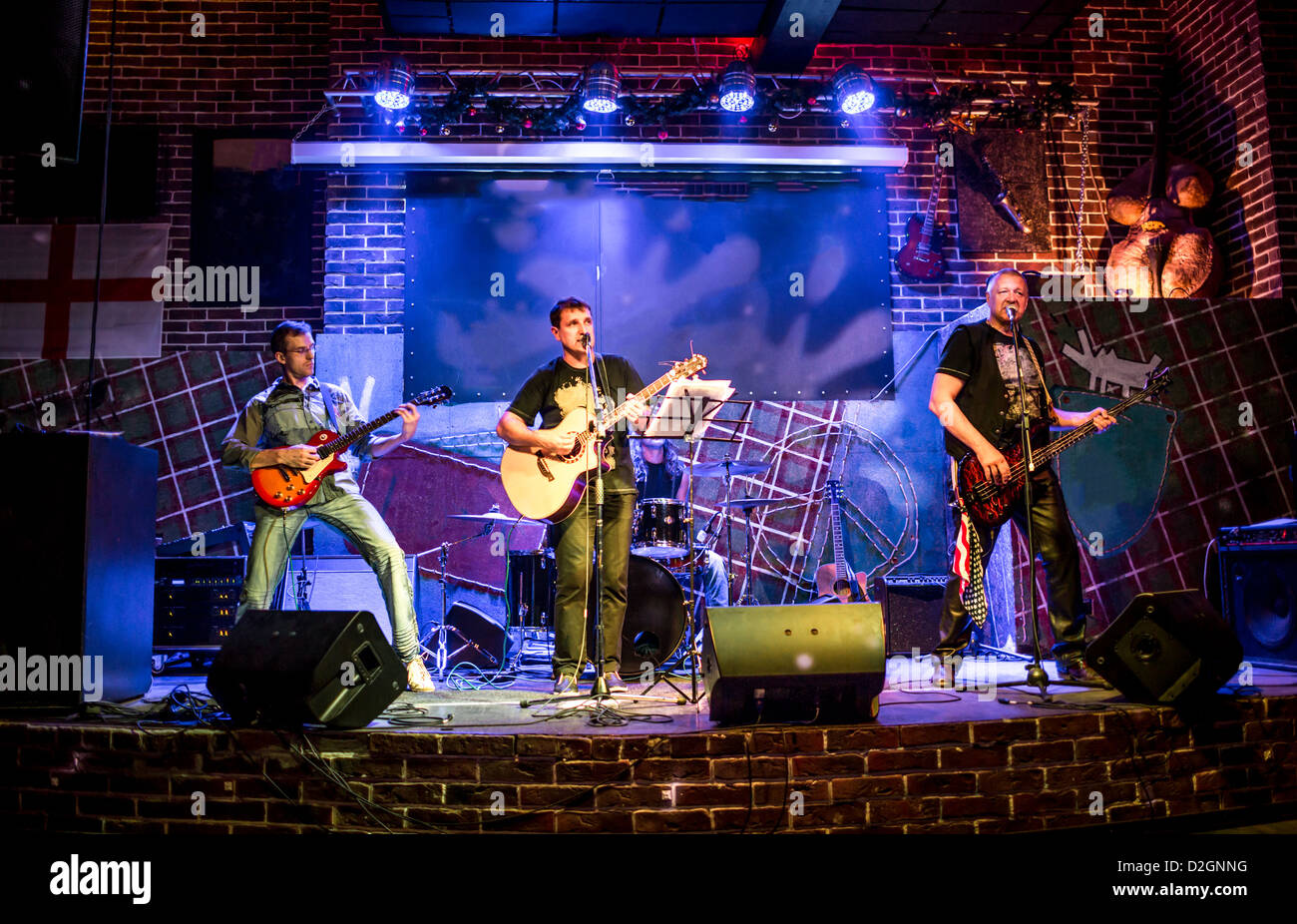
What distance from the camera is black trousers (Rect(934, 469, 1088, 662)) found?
4520mm

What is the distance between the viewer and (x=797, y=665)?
10.8ft

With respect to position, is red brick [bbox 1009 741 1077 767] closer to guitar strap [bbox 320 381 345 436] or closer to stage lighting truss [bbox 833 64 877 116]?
guitar strap [bbox 320 381 345 436]

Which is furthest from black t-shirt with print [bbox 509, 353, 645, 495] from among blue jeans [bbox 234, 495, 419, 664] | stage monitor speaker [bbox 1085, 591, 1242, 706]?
stage monitor speaker [bbox 1085, 591, 1242, 706]

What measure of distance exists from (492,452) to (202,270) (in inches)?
113

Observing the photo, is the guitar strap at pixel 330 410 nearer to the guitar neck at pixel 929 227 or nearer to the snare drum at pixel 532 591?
the snare drum at pixel 532 591

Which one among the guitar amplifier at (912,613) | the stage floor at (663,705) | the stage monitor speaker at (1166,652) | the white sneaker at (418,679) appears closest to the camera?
the stage floor at (663,705)

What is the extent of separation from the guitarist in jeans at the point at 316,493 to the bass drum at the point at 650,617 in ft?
3.87

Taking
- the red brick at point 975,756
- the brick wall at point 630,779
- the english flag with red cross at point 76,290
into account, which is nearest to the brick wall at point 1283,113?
the brick wall at point 630,779

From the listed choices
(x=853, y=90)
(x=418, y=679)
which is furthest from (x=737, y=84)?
(x=418, y=679)

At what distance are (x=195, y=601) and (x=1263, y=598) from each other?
661 centimetres

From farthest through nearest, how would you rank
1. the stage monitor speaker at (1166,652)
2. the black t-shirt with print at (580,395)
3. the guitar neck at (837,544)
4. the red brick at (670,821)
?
1. the guitar neck at (837,544)
2. the black t-shirt with print at (580,395)
3. the stage monitor speaker at (1166,652)
4. the red brick at (670,821)

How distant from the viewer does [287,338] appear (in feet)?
17.2

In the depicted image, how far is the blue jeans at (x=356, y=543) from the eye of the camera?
4746 millimetres
